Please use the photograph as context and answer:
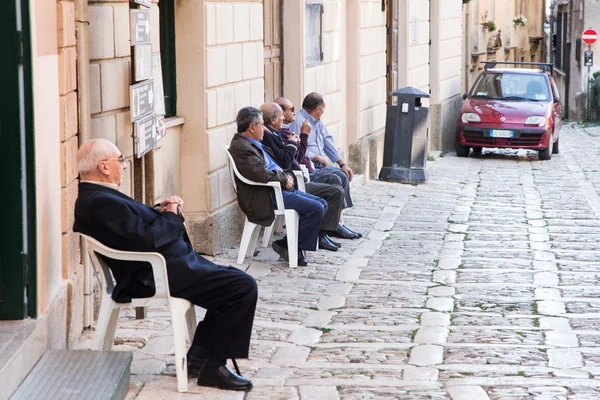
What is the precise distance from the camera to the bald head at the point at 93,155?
223 inches

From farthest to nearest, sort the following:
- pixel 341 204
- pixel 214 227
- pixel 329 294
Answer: pixel 341 204 < pixel 214 227 < pixel 329 294

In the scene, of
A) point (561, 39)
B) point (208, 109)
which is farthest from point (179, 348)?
point (561, 39)

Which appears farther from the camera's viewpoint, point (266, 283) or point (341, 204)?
point (341, 204)

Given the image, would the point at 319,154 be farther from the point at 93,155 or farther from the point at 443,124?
the point at 443,124

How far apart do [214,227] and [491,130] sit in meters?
11.7

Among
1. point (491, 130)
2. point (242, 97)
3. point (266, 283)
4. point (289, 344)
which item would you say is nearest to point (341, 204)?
point (242, 97)

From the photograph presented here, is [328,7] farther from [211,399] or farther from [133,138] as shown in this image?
[211,399]

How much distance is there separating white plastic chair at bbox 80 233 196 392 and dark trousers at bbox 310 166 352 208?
→ 524 centimetres

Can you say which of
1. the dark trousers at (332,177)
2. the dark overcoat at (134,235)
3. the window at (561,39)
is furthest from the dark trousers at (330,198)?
the window at (561,39)

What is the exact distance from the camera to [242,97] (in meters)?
10.9

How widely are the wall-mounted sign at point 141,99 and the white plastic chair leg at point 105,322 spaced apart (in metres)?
1.85

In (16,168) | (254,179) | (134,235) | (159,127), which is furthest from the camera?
(254,179)

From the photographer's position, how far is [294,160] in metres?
10.2

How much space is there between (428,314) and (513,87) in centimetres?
1453
